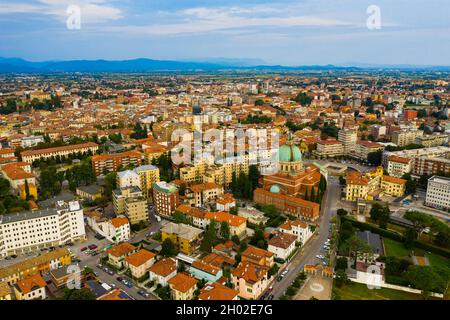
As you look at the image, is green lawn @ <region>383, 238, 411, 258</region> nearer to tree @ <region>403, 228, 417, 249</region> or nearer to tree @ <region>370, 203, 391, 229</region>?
tree @ <region>403, 228, 417, 249</region>

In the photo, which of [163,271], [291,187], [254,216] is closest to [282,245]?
[254,216]

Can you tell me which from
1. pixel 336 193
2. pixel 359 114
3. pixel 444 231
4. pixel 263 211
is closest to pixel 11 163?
pixel 263 211

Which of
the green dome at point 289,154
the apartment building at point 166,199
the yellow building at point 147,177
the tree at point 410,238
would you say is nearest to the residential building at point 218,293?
the apartment building at point 166,199

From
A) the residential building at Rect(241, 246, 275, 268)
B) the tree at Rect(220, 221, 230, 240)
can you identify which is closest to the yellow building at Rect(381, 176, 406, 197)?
the tree at Rect(220, 221, 230, 240)

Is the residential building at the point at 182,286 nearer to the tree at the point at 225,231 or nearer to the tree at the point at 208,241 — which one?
the tree at the point at 208,241

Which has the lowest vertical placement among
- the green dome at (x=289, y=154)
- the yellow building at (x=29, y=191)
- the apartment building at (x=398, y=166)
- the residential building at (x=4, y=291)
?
the residential building at (x=4, y=291)
